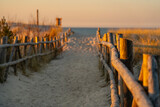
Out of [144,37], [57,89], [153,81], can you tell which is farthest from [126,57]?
[144,37]

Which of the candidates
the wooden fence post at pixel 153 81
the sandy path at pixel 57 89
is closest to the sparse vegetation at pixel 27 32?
the sandy path at pixel 57 89

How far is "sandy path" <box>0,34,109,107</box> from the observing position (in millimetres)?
4582

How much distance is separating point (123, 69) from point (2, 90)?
10.7 ft

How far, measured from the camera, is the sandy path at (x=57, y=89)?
15.0 feet

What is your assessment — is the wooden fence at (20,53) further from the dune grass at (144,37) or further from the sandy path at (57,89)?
the dune grass at (144,37)

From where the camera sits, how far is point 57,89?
579 cm

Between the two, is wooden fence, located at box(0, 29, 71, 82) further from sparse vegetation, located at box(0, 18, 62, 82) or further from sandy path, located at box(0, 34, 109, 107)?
sandy path, located at box(0, 34, 109, 107)

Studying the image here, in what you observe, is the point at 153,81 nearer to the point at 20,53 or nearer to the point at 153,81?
the point at 153,81

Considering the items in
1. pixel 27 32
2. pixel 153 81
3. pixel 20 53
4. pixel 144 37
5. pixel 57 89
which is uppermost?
pixel 27 32

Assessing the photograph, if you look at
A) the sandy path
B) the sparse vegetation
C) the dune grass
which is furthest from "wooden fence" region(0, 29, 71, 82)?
the dune grass

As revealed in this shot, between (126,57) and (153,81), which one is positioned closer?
(153,81)

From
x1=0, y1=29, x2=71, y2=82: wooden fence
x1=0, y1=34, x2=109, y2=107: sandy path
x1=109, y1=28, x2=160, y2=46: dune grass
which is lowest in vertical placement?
x1=0, y1=34, x2=109, y2=107: sandy path

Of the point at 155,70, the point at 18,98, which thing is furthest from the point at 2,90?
the point at 155,70

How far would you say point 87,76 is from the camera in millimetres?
7098
